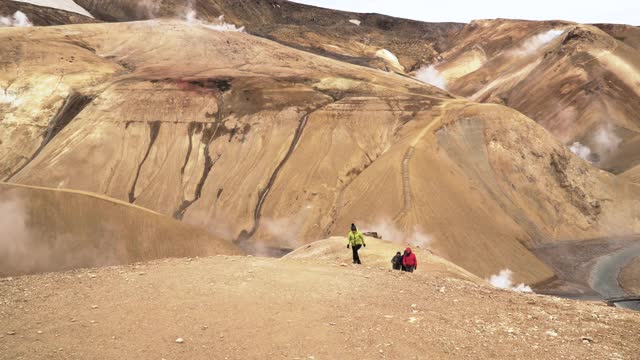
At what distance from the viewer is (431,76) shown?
285 ft

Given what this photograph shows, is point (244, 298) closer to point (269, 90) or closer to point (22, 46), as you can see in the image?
point (269, 90)

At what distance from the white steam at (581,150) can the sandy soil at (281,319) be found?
1822 inches

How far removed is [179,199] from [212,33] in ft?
73.8

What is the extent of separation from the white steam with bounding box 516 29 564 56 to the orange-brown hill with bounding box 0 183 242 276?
70362 millimetres

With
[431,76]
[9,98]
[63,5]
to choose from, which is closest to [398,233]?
[9,98]

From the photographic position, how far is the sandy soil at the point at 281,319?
735cm

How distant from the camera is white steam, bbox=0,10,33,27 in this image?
70.0 metres

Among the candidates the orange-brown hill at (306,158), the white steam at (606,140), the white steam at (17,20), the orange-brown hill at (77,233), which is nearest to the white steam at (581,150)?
the white steam at (606,140)

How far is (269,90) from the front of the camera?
126ft

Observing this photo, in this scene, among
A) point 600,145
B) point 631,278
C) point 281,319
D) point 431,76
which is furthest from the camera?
Answer: point 431,76

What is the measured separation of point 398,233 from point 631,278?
10470 millimetres

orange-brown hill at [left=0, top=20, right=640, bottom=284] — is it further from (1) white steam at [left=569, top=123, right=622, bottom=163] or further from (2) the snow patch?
(2) the snow patch

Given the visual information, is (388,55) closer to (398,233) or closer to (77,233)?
(398,233)

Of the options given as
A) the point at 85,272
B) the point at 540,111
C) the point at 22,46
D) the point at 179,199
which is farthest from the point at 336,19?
the point at 85,272
